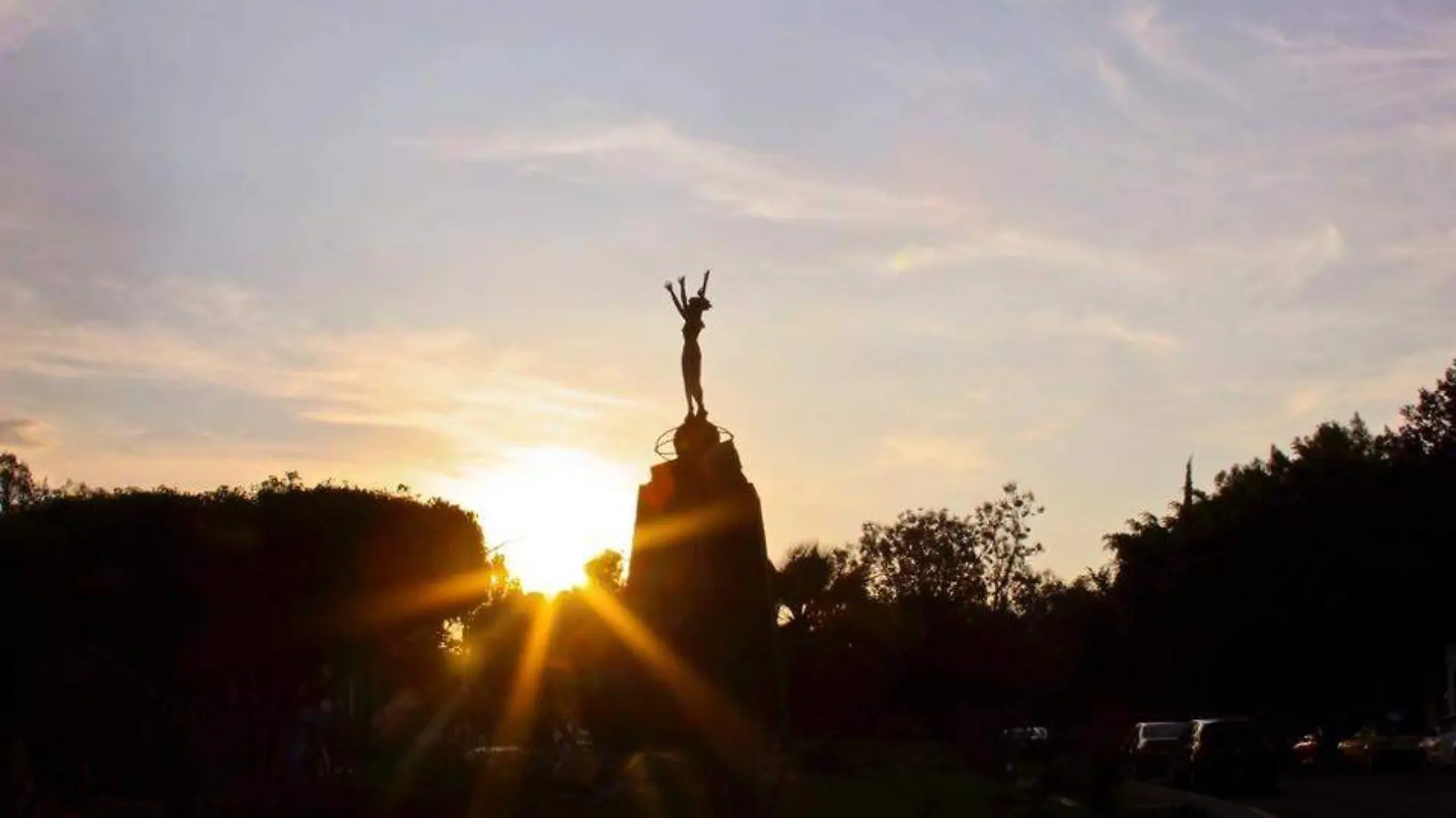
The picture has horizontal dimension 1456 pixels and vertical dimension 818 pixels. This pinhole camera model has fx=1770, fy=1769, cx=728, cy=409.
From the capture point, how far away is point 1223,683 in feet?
198

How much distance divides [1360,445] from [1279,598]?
18.2 metres

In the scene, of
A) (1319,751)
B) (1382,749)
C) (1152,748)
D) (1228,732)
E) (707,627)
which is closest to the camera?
(707,627)

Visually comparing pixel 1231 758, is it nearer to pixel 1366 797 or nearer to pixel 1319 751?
pixel 1366 797

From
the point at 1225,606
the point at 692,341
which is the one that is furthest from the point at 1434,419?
the point at 692,341

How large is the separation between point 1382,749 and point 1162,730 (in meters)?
7.81

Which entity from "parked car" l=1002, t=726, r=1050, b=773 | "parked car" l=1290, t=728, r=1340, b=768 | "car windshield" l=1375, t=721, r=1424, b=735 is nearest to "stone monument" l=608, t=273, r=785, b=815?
"parked car" l=1002, t=726, r=1050, b=773

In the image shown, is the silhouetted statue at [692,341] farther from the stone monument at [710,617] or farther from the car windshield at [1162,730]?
the car windshield at [1162,730]

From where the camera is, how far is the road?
99.0ft

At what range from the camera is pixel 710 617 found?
1623cm

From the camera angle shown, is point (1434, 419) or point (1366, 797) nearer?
point (1366, 797)

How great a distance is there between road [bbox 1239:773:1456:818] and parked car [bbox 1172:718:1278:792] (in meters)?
0.73

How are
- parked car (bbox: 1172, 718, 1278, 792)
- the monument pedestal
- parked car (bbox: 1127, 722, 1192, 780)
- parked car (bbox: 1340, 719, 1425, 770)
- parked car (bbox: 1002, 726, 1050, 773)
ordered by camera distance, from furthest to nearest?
parked car (bbox: 1340, 719, 1425, 770), parked car (bbox: 1127, 722, 1192, 780), parked car (bbox: 1002, 726, 1050, 773), parked car (bbox: 1172, 718, 1278, 792), the monument pedestal

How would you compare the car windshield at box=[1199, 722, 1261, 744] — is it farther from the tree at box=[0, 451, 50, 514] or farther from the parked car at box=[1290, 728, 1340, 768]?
the tree at box=[0, 451, 50, 514]

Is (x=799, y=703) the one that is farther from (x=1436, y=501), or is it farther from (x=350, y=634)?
(x=1436, y=501)
